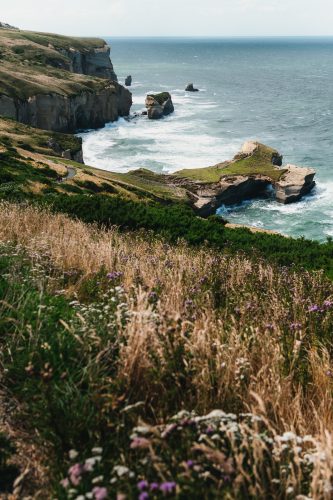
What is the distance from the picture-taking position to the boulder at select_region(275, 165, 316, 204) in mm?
65750

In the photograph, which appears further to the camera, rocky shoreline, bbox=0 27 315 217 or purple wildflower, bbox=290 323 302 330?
rocky shoreline, bbox=0 27 315 217

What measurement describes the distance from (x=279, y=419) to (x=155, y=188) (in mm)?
53926

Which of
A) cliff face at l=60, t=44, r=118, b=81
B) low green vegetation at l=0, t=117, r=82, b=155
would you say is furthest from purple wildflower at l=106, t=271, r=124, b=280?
cliff face at l=60, t=44, r=118, b=81

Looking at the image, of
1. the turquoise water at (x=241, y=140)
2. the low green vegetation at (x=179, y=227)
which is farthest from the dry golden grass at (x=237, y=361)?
the turquoise water at (x=241, y=140)

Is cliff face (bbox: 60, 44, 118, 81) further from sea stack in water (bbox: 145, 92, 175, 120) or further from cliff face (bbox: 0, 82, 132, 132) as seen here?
cliff face (bbox: 0, 82, 132, 132)

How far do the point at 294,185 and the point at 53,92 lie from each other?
54.5 meters

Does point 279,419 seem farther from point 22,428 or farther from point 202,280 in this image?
point 202,280

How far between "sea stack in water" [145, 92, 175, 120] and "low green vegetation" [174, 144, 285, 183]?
57540 millimetres

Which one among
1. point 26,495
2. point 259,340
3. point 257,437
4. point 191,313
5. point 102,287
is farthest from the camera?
point 102,287

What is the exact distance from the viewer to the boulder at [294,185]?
6575cm

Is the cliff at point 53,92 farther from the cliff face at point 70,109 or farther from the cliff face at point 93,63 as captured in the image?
the cliff face at point 93,63

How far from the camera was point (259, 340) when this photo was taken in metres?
4.82

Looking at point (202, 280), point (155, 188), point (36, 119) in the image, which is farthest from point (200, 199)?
point (202, 280)

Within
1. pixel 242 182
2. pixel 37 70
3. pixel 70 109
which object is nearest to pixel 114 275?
→ pixel 242 182
